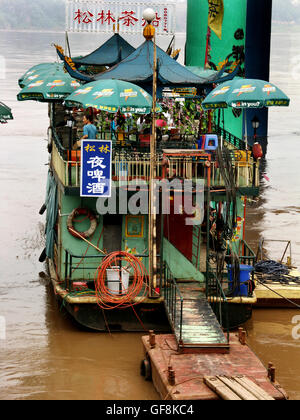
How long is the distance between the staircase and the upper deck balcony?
2019 millimetres

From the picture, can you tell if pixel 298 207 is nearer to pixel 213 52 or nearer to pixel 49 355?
pixel 213 52

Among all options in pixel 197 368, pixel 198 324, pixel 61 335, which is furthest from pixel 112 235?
pixel 197 368

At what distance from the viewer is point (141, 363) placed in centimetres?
1519

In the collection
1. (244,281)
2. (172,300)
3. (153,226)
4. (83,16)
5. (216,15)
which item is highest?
(216,15)

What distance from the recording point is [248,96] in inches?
715

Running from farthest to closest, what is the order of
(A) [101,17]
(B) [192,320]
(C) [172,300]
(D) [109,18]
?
1. (D) [109,18]
2. (A) [101,17]
3. (C) [172,300]
4. (B) [192,320]

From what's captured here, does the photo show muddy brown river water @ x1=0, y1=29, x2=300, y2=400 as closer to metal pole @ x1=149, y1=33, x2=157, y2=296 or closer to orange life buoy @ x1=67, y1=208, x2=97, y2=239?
metal pole @ x1=149, y1=33, x2=157, y2=296

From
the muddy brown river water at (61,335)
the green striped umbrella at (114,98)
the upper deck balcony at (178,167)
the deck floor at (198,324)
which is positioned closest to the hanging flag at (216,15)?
the muddy brown river water at (61,335)

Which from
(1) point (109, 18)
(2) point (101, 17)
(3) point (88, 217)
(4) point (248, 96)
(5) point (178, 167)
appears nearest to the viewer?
(3) point (88, 217)

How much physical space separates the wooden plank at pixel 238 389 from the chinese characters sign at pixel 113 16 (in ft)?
48.2

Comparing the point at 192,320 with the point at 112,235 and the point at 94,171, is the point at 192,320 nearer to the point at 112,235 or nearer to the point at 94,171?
the point at 112,235

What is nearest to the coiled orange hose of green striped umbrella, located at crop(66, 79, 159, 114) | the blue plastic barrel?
the blue plastic barrel

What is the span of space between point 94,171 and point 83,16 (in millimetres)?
10267
